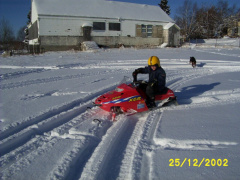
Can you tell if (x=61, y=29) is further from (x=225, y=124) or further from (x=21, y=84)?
(x=225, y=124)

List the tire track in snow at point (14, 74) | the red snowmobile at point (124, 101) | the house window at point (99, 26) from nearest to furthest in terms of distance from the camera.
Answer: the red snowmobile at point (124, 101)
the tire track in snow at point (14, 74)
the house window at point (99, 26)

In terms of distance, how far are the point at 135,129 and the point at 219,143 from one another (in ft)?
5.13

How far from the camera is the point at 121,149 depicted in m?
3.19

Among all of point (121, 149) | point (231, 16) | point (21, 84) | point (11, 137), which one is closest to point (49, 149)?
point (11, 137)

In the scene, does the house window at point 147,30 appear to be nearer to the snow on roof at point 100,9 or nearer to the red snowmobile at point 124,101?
the snow on roof at point 100,9

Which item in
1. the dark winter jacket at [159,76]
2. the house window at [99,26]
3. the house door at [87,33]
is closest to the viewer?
the dark winter jacket at [159,76]

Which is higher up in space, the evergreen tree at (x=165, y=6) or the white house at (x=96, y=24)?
the evergreen tree at (x=165, y=6)

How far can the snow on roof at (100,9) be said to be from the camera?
23.6m

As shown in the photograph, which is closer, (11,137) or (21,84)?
(11,137)
